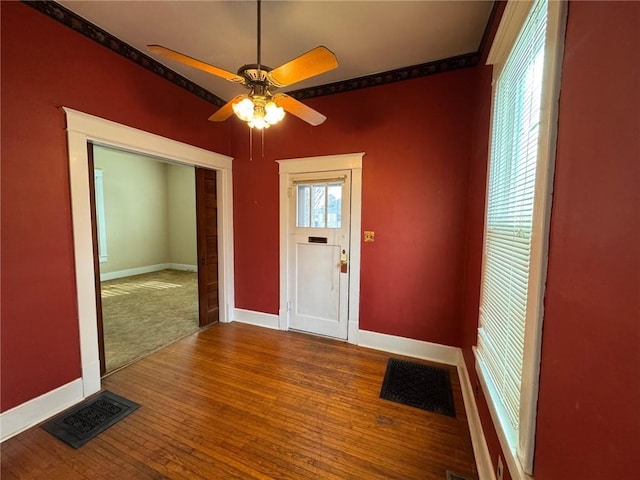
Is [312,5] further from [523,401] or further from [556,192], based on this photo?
[523,401]

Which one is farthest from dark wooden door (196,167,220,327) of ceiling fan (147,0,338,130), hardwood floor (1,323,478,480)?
ceiling fan (147,0,338,130)

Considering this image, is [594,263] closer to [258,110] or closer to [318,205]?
[258,110]

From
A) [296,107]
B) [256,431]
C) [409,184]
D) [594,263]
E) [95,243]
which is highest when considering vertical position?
[296,107]

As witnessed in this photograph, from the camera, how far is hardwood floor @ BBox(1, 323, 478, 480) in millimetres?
1536

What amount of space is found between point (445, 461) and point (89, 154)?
136 inches

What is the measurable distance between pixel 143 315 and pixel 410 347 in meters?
3.63

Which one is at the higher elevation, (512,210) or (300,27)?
(300,27)

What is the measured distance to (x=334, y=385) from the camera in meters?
2.30

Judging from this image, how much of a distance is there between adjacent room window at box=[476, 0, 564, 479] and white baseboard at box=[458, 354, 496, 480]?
0.35 metres

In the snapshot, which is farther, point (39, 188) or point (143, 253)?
point (143, 253)

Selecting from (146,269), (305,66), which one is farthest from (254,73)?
(146,269)

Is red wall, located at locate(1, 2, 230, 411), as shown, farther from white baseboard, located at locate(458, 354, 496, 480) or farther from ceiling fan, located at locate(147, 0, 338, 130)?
white baseboard, located at locate(458, 354, 496, 480)

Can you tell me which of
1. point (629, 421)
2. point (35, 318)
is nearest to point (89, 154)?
point (35, 318)

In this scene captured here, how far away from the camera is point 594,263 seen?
2.21 feet
